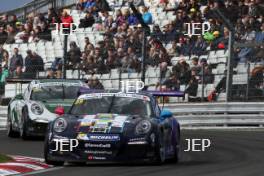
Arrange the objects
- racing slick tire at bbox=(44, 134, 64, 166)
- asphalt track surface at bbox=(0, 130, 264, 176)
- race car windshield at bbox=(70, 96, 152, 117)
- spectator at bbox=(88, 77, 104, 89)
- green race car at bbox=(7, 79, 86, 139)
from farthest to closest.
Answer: spectator at bbox=(88, 77, 104, 89) < green race car at bbox=(7, 79, 86, 139) < race car windshield at bbox=(70, 96, 152, 117) < racing slick tire at bbox=(44, 134, 64, 166) < asphalt track surface at bbox=(0, 130, 264, 176)

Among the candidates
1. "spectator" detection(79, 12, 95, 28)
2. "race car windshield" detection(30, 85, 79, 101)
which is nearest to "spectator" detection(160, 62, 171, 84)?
"race car windshield" detection(30, 85, 79, 101)

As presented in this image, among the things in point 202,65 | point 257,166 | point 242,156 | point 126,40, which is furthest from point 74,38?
point 257,166

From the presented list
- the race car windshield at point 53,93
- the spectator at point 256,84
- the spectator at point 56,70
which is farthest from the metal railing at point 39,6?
the race car windshield at point 53,93

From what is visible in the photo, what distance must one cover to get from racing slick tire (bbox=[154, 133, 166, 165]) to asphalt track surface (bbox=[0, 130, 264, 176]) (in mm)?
104

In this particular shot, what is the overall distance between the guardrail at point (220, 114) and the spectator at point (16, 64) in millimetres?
3821

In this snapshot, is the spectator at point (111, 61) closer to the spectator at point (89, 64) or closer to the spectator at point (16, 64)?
the spectator at point (89, 64)

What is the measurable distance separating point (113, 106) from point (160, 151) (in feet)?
4.20

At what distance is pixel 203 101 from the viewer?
23.2 metres

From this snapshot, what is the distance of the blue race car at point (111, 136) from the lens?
1301 centimetres

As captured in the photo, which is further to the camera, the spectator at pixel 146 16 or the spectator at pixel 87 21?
the spectator at pixel 87 21

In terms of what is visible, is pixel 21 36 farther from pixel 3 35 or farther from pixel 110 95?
→ pixel 110 95

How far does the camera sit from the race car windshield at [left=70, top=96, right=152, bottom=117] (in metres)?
14.2

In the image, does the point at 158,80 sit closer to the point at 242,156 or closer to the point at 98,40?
the point at 98,40

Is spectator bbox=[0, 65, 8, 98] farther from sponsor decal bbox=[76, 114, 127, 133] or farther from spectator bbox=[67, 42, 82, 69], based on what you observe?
sponsor decal bbox=[76, 114, 127, 133]
